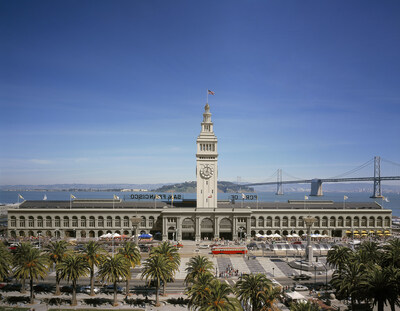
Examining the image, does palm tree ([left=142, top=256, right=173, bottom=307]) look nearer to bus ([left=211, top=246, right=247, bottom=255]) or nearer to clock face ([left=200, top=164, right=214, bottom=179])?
bus ([left=211, top=246, right=247, bottom=255])

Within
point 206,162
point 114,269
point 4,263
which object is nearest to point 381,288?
point 114,269

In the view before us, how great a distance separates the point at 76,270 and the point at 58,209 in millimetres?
60680

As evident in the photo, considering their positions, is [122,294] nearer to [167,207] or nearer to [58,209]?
[167,207]

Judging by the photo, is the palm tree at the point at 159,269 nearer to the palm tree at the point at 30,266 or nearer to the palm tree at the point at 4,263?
the palm tree at the point at 30,266

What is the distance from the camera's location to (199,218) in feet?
332

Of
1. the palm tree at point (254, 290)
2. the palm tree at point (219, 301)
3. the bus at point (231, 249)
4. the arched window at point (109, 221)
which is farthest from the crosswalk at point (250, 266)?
the arched window at point (109, 221)

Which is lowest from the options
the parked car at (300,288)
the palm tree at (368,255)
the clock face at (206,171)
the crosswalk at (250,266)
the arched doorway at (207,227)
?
the crosswalk at (250,266)

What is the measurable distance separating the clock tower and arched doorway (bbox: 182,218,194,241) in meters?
5.74

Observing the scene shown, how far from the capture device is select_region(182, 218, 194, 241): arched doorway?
334 ft

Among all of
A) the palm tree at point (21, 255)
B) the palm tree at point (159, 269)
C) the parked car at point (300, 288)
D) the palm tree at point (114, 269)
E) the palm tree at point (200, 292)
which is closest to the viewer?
the palm tree at point (200, 292)

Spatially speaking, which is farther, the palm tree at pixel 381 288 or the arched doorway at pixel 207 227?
the arched doorway at pixel 207 227

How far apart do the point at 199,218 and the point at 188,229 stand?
4974 millimetres

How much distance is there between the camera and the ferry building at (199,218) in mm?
101562

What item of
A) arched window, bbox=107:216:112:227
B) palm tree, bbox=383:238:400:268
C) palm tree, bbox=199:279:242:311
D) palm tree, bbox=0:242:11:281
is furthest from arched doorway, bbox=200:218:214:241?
palm tree, bbox=199:279:242:311
